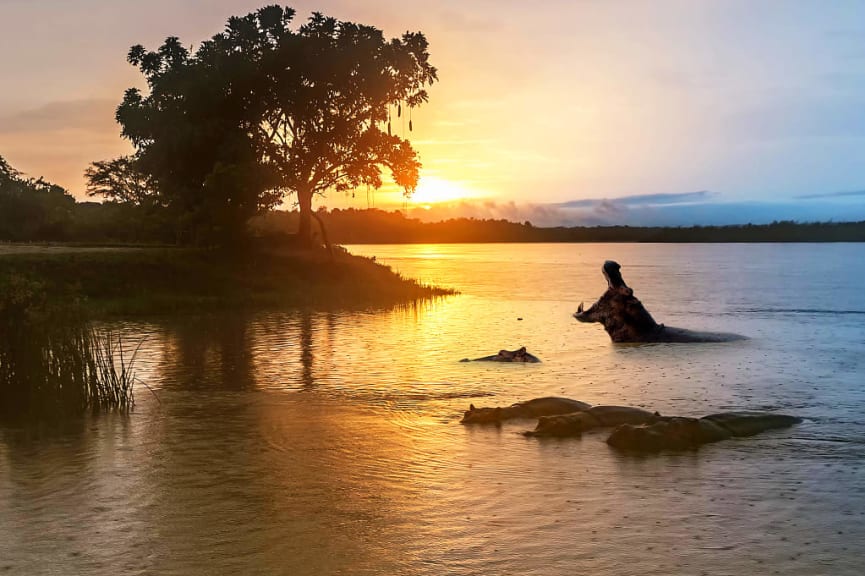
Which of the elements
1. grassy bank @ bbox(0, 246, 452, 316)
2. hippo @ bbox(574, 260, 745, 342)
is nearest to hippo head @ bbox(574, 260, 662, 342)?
hippo @ bbox(574, 260, 745, 342)

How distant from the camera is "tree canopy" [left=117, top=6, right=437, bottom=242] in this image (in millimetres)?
47125

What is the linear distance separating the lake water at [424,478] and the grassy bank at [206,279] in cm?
1538

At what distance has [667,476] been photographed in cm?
1171

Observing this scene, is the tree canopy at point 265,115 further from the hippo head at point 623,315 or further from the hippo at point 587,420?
the hippo at point 587,420

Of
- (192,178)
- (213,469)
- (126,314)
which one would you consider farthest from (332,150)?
(213,469)

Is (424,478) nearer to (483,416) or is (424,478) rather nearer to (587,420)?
(483,416)

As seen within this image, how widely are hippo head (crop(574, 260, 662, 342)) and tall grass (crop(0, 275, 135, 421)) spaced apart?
17.9 metres

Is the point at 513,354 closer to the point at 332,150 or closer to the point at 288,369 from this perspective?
the point at 288,369

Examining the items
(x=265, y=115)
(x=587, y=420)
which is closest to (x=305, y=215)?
(x=265, y=115)

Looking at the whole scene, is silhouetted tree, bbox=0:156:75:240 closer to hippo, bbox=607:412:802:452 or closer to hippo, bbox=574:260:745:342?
hippo, bbox=574:260:745:342

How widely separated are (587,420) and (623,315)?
1486 centimetres

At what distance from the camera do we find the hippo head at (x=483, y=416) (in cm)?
1516

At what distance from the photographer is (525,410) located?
614 inches

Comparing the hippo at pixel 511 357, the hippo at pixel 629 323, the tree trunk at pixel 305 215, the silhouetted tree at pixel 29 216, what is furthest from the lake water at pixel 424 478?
the silhouetted tree at pixel 29 216
